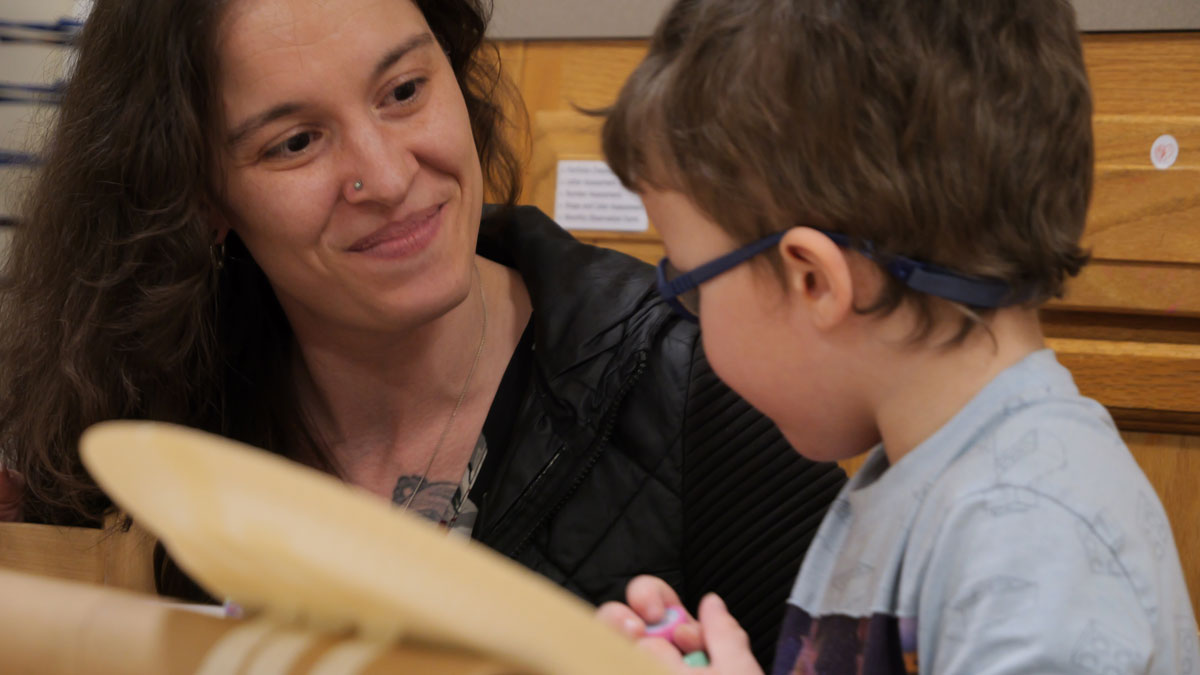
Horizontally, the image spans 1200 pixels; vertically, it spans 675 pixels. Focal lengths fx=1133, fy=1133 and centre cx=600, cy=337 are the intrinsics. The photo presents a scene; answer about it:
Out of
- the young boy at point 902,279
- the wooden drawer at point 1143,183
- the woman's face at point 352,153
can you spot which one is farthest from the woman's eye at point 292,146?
the wooden drawer at point 1143,183

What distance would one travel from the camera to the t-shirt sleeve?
59 cm

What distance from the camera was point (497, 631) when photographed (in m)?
0.27

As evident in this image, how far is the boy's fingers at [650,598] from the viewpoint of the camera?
2.64 feet

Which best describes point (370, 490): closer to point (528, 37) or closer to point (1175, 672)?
point (1175, 672)

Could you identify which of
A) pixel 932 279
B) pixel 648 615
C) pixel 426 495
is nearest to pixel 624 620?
pixel 648 615

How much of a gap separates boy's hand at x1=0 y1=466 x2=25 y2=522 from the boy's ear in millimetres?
1099

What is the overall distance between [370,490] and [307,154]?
43 centimetres

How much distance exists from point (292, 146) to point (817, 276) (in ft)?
2.15

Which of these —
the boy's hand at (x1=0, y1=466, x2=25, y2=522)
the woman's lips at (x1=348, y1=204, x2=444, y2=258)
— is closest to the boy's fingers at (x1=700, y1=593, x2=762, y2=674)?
the woman's lips at (x1=348, y1=204, x2=444, y2=258)

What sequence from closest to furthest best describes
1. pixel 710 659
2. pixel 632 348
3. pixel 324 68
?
pixel 710 659 → pixel 324 68 → pixel 632 348

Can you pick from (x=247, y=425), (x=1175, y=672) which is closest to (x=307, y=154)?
(x=247, y=425)

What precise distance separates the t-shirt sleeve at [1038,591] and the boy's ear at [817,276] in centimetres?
16

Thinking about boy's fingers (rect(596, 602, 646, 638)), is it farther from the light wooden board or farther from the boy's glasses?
the light wooden board

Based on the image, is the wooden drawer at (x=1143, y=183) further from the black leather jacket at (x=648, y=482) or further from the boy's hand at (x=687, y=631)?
the boy's hand at (x=687, y=631)
